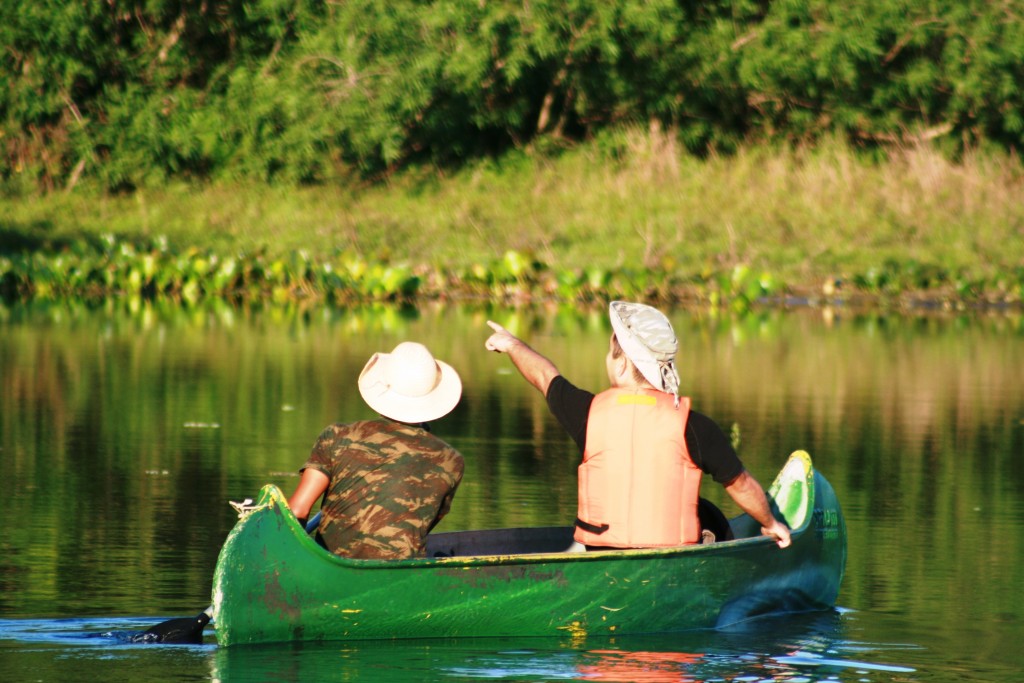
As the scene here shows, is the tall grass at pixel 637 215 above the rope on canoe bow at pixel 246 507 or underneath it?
above

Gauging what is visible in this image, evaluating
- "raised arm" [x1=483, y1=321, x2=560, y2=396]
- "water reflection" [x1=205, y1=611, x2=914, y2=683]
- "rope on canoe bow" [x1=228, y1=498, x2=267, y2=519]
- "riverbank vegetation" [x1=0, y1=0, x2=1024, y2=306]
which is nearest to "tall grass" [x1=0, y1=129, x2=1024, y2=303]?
"riverbank vegetation" [x1=0, y1=0, x2=1024, y2=306]

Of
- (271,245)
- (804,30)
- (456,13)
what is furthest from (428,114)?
(804,30)

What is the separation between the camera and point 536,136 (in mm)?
30203

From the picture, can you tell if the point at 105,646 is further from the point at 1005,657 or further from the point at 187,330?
the point at 187,330

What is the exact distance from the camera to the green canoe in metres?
6.43

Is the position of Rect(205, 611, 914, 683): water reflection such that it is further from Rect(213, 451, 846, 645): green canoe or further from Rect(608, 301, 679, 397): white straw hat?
Rect(608, 301, 679, 397): white straw hat

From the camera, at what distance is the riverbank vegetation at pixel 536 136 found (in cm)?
2588

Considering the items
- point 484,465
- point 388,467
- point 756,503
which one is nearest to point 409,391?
point 388,467

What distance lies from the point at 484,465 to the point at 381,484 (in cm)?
446

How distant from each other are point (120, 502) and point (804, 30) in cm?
2121

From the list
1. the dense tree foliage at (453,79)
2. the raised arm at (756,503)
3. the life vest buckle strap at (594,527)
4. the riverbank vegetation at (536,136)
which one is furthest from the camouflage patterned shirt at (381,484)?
the dense tree foliage at (453,79)

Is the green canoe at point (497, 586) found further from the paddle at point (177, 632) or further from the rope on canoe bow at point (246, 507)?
the paddle at point (177, 632)

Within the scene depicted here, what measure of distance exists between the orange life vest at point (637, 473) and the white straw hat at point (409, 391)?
0.62 m

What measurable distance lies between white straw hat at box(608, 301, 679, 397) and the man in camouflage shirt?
621mm
